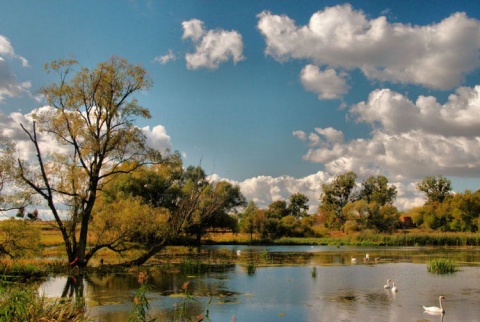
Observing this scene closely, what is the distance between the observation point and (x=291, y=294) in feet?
59.8

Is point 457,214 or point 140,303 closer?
point 140,303

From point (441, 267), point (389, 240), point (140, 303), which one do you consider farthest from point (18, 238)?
point (389, 240)

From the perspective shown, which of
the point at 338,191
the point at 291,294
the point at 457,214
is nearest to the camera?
the point at 291,294

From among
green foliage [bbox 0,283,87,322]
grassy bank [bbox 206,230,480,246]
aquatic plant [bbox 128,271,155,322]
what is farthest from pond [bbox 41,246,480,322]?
grassy bank [bbox 206,230,480,246]

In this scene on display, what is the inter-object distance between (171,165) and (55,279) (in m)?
8.82

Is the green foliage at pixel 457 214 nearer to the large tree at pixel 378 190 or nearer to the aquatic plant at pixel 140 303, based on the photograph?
the large tree at pixel 378 190

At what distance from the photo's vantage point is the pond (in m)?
13.9

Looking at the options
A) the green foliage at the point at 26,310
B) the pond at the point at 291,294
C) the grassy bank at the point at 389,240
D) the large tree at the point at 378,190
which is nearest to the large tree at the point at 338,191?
the large tree at the point at 378,190

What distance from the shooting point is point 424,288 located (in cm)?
1994

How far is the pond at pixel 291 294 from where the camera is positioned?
45.7 ft

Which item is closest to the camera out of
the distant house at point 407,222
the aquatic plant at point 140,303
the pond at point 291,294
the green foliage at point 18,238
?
the aquatic plant at point 140,303

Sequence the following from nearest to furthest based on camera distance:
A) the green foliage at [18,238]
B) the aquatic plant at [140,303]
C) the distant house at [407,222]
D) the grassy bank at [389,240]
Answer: the aquatic plant at [140,303] → the green foliage at [18,238] → the grassy bank at [389,240] → the distant house at [407,222]

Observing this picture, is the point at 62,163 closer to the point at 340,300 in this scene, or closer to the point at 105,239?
the point at 105,239

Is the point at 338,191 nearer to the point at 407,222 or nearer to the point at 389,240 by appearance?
the point at 407,222
